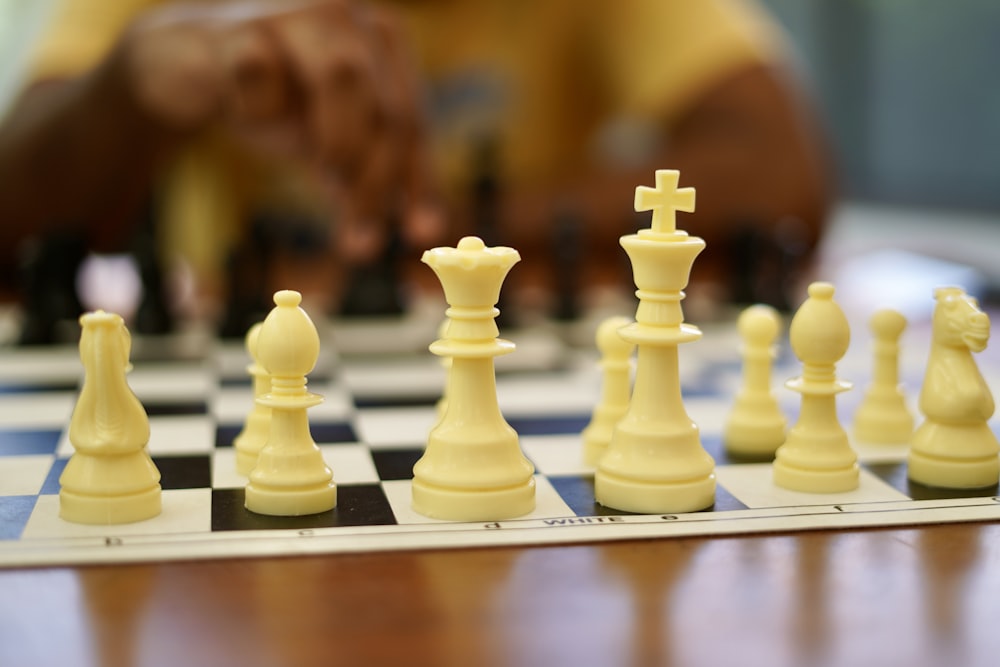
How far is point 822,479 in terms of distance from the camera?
103cm

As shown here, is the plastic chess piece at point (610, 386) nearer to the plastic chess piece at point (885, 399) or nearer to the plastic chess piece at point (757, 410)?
the plastic chess piece at point (757, 410)

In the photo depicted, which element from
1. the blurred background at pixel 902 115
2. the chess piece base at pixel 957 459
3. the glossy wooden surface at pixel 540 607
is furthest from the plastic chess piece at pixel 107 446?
the blurred background at pixel 902 115

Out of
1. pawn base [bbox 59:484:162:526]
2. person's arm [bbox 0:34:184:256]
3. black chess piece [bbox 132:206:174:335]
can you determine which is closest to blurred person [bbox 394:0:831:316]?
black chess piece [bbox 132:206:174:335]

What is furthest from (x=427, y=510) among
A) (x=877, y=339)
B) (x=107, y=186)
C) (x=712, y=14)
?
(x=712, y=14)

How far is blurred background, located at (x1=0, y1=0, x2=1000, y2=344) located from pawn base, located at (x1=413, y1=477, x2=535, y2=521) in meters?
2.03

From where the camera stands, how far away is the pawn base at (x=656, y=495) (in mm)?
959

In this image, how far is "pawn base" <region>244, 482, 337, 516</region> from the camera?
3.10 ft

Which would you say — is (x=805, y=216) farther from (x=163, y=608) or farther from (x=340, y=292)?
(x=163, y=608)

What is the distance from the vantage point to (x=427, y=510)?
946mm

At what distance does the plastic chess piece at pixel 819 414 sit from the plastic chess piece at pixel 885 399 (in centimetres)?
20

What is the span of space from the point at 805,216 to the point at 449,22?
4.21 feet

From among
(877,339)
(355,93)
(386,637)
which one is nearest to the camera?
(386,637)

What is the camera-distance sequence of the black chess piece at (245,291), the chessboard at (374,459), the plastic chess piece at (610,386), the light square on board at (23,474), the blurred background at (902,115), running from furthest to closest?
the blurred background at (902,115), the black chess piece at (245,291), the plastic chess piece at (610,386), the light square on board at (23,474), the chessboard at (374,459)

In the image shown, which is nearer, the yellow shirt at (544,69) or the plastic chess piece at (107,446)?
the plastic chess piece at (107,446)
